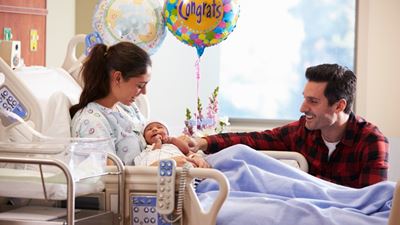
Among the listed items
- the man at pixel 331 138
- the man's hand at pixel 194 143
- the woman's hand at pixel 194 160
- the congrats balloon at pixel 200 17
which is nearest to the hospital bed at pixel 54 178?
the woman's hand at pixel 194 160

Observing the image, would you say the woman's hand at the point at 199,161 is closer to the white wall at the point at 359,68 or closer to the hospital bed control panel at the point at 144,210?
the hospital bed control panel at the point at 144,210

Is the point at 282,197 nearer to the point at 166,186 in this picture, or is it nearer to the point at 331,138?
the point at 166,186

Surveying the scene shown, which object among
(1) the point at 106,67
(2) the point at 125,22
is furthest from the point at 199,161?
(2) the point at 125,22

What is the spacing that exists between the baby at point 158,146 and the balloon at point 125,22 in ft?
3.61

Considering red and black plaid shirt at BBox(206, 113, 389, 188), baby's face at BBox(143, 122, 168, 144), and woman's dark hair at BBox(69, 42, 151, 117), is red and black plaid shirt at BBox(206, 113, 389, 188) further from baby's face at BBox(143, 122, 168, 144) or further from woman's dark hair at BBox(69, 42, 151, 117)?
woman's dark hair at BBox(69, 42, 151, 117)

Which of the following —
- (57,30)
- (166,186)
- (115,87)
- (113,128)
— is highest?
(57,30)

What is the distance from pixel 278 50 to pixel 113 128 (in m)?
3.32

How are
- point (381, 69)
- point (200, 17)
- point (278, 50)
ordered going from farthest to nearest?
point (278, 50) → point (381, 69) → point (200, 17)

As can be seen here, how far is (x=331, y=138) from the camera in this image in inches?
125

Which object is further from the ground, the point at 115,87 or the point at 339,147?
the point at 115,87

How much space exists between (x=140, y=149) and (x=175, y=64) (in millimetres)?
2960

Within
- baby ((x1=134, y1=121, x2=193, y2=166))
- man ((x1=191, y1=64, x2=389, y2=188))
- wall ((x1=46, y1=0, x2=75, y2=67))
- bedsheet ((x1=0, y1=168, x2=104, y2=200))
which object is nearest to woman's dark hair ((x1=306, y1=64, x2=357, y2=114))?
man ((x1=191, y1=64, x2=389, y2=188))

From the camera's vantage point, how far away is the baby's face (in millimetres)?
3084

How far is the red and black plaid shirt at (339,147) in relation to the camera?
3037mm
